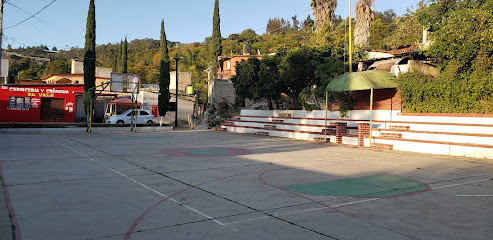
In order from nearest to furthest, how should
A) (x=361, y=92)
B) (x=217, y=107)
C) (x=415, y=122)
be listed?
(x=415, y=122), (x=361, y=92), (x=217, y=107)

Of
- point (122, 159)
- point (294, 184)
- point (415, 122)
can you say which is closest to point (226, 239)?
point (294, 184)

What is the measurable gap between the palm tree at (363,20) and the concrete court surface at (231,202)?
42593 mm

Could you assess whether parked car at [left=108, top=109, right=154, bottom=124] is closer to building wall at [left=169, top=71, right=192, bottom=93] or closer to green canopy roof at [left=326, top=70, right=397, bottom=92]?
building wall at [left=169, top=71, right=192, bottom=93]

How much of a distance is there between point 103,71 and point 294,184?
56.1 metres

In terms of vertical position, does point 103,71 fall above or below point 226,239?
above

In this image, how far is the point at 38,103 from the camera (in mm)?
32281

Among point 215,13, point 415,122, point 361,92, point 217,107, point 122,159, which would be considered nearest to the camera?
point 122,159

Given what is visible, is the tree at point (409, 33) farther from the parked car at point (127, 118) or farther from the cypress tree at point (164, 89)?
the parked car at point (127, 118)

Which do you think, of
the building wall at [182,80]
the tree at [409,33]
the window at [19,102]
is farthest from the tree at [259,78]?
the building wall at [182,80]

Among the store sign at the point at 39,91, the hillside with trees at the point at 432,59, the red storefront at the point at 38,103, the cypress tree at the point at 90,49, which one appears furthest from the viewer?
the cypress tree at the point at 90,49

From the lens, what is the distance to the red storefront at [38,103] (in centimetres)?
3081

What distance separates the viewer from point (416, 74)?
53.7ft

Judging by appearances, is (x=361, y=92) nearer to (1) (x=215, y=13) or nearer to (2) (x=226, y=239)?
(2) (x=226, y=239)

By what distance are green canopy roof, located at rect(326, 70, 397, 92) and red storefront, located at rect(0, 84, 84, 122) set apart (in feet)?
86.7
